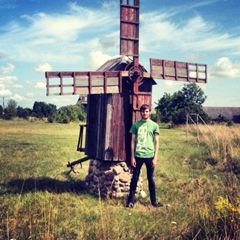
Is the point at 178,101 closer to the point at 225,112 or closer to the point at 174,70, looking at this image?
the point at 225,112

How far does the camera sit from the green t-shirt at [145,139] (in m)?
5.92

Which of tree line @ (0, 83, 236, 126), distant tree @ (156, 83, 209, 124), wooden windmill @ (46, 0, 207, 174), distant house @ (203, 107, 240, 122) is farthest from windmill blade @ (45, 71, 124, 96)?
distant house @ (203, 107, 240, 122)

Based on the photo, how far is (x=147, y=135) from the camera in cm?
594

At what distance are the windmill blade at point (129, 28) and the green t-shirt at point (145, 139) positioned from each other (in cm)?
197

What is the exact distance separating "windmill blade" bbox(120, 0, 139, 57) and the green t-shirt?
1966mm

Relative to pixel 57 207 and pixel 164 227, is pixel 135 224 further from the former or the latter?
pixel 57 207

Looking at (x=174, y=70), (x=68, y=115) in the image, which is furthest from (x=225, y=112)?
(x=174, y=70)

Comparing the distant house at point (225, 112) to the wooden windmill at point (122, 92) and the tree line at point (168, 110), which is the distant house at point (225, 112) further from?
the wooden windmill at point (122, 92)

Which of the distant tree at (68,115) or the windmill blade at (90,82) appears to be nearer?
the windmill blade at (90,82)

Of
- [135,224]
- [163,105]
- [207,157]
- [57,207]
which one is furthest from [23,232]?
[163,105]

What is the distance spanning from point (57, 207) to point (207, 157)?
775 centimetres

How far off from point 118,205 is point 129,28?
4290mm

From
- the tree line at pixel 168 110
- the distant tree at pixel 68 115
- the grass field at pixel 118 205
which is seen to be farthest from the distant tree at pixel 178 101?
the grass field at pixel 118 205

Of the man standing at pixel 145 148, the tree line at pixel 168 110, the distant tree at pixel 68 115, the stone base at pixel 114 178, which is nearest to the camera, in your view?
the man standing at pixel 145 148
